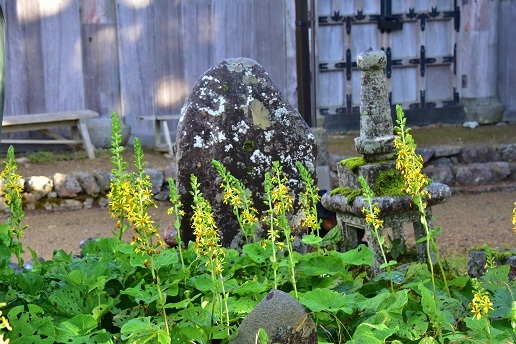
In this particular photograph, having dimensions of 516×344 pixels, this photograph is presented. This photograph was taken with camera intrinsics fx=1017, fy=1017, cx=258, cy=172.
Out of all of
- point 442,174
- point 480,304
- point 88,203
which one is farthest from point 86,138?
point 480,304

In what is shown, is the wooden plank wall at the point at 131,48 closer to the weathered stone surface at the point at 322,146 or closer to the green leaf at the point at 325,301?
the weathered stone surface at the point at 322,146

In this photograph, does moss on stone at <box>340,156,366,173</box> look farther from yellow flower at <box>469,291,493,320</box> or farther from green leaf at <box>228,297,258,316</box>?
yellow flower at <box>469,291,493,320</box>

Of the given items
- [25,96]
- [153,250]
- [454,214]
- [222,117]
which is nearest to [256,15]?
[25,96]

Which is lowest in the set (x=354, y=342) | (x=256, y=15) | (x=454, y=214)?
(x=454, y=214)

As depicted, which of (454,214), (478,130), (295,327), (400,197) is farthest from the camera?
(478,130)

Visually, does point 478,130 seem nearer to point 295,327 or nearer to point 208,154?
point 208,154

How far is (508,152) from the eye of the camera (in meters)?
10.9

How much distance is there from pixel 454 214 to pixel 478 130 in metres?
3.15

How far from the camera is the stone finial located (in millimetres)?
5340

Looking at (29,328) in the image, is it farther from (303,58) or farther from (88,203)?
(303,58)

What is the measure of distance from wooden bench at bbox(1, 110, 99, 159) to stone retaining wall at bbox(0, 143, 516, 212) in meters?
0.92

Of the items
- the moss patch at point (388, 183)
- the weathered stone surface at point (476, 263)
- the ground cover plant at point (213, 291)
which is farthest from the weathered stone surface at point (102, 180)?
the ground cover plant at point (213, 291)

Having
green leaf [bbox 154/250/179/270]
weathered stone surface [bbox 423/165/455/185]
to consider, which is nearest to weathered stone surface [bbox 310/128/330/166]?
weathered stone surface [bbox 423/165/455/185]

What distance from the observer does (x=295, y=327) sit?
3.10 m
